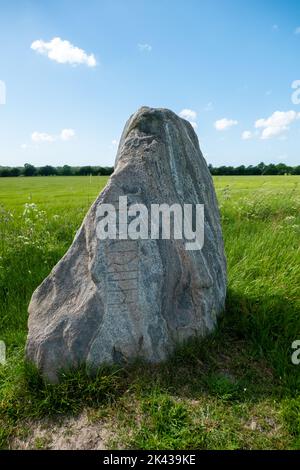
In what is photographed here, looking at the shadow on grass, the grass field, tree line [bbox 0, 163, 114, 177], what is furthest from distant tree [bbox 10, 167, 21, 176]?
the shadow on grass

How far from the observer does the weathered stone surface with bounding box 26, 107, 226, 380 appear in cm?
368

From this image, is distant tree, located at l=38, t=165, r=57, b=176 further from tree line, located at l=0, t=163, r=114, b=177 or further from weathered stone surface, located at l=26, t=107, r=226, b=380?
weathered stone surface, located at l=26, t=107, r=226, b=380

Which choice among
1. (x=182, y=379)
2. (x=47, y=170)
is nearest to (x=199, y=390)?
(x=182, y=379)

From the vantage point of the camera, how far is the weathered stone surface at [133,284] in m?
3.68

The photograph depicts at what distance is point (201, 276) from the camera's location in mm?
3910

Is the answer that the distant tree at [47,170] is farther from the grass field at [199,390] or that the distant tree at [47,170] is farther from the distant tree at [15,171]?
the grass field at [199,390]

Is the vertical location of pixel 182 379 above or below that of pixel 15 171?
below

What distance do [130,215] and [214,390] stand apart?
1.79m

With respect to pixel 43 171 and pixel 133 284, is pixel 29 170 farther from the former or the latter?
pixel 133 284

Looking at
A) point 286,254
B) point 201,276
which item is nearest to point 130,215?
point 201,276

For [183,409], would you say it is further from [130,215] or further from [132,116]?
[132,116]

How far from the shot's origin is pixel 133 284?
369 centimetres

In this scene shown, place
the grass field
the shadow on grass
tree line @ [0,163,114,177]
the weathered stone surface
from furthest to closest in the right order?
1. tree line @ [0,163,114,177]
2. the weathered stone surface
3. the shadow on grass
4. the grass field

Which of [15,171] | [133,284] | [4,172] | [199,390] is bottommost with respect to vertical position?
[199,390]
